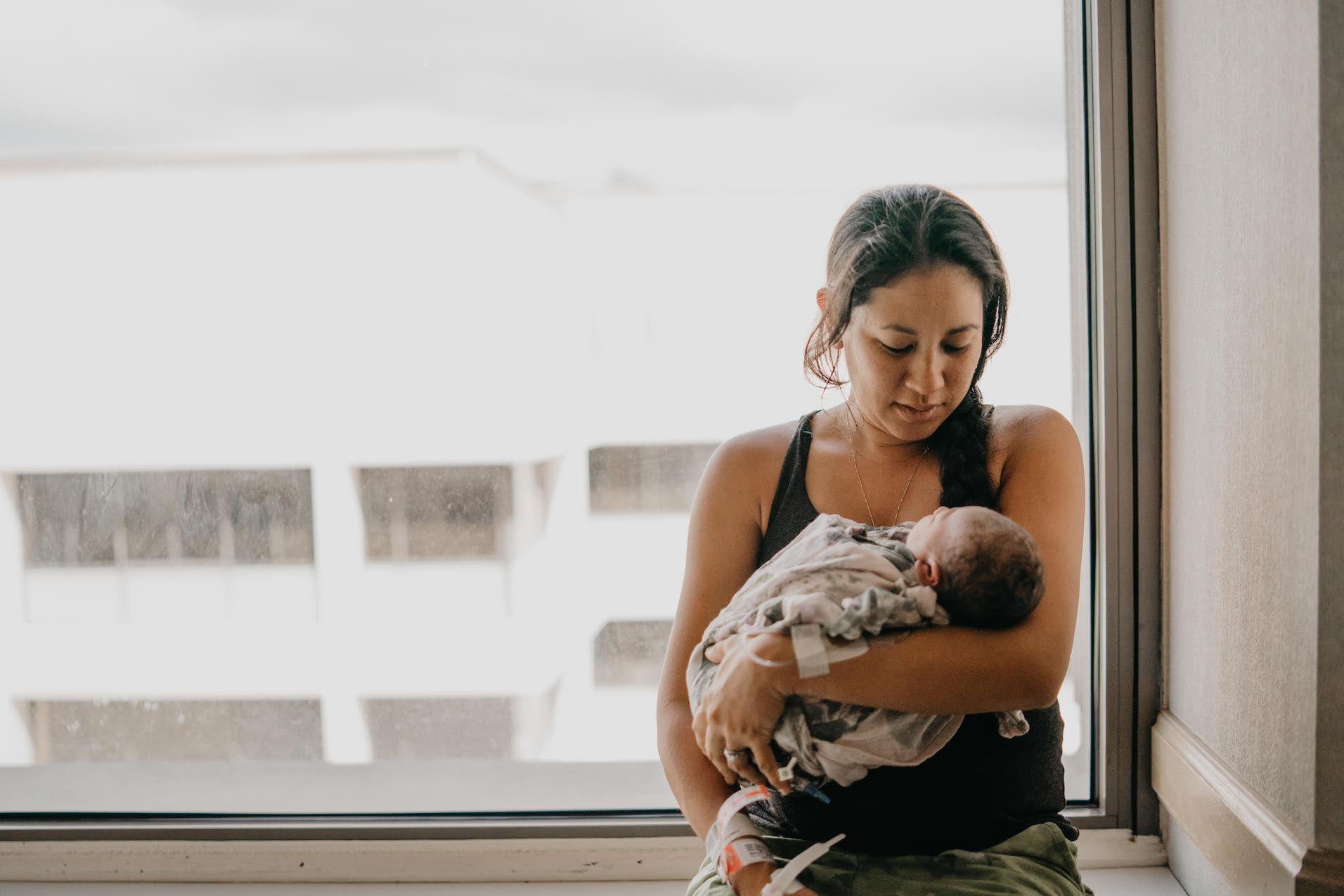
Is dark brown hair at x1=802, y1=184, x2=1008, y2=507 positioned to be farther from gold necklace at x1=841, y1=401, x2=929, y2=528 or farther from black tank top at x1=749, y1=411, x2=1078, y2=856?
black tank top at x1=749, y1=411, x2=1078, y2=856

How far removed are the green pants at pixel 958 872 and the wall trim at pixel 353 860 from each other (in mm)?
612

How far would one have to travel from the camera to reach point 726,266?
183cm

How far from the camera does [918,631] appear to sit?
107 cm

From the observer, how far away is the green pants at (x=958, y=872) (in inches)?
44.7

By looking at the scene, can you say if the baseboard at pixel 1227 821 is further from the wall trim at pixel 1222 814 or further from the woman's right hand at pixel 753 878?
the woman's right hand at pixel 753 878

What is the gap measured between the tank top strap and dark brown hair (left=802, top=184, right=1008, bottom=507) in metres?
0.16

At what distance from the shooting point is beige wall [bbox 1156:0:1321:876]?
1.10 m

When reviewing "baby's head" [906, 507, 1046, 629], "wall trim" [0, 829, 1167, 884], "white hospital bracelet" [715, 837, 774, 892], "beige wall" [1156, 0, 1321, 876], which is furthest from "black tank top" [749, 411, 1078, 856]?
"wall trim" [0, 829, 1167, 884]

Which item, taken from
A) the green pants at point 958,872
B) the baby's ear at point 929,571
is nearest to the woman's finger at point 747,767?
the green pants at point 958,872

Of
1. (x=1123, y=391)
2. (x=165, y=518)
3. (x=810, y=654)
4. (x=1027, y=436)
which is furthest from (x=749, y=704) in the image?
(x=165, y=518)

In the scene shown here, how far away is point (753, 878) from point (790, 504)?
0.50 meters

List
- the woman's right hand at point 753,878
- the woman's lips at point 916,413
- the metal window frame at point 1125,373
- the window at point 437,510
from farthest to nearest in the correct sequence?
the window at point 437,510
the metal window frame at point 1125,373
the woman's lips at point 916,413
the woman's right hand at point 753,878

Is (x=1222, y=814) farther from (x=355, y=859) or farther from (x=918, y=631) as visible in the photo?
(x=355, y=859)

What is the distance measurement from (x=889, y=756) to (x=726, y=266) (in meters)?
1.05
